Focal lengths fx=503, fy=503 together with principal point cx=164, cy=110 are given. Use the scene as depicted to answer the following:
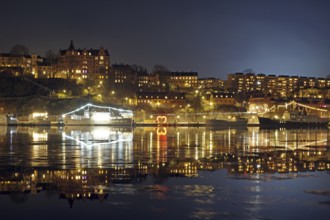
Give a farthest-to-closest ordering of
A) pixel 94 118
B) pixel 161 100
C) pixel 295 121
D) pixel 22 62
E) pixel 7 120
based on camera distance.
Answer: pixel 22 62
pixel 161 100
pixel 295 121
pixel 7 120
pixel 94 118

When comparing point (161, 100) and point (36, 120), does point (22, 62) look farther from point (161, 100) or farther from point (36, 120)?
point (36, 120)

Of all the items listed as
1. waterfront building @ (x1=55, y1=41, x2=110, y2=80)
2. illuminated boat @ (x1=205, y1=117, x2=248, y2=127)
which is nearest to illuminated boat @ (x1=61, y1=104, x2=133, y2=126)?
illuminated boat @ (x1=205, y1=117, x2=248, y2=127)

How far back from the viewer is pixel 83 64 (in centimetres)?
15175

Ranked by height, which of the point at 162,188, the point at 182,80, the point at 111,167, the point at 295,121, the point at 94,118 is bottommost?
the point at 162,188

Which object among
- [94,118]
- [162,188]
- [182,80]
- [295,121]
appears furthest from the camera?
[182,80]

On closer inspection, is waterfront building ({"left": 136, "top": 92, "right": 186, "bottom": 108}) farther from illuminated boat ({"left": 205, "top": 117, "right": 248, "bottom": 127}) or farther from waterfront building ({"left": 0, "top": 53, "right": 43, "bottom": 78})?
illuminated boat ({"left": 205, "top": 117, "right": 248, "bottom": 127})

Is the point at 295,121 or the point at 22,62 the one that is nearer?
the point at 295,121

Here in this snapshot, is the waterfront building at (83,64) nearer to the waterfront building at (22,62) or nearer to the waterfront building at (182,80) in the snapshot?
the waterfront building at (22,62)

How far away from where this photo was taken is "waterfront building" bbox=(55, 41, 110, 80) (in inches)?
5935

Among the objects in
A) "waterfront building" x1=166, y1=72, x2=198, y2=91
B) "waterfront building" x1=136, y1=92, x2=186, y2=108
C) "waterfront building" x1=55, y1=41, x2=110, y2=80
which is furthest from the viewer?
"waterfront building" x1=166, y1=72, x2=198, y2=91

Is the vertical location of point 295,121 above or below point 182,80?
below

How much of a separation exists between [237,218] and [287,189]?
462 centimetres

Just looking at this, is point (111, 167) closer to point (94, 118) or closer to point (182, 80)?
point (94, 118)

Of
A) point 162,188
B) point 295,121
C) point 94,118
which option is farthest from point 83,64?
point 162,188
